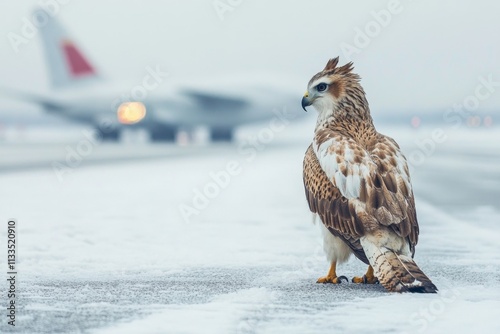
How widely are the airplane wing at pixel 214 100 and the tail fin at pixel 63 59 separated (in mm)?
10242

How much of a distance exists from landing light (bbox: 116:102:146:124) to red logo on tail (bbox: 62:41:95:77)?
8.83 m

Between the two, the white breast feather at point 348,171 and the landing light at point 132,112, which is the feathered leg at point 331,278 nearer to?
the white breast feather at point 348,171

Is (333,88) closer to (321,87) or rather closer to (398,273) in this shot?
(321,87)

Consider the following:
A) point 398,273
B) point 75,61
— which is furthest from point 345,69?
point 75,61

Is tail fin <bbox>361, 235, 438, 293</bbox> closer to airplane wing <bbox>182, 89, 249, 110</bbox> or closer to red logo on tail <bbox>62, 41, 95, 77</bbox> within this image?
airplane wing <bbox>182, 89, 249, 110</bbox>

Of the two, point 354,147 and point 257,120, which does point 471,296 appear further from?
point 257,120

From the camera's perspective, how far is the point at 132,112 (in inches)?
1916

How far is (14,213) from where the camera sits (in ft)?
39.8

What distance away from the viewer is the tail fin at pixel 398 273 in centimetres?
550

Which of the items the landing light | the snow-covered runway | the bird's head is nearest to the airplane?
the landing light

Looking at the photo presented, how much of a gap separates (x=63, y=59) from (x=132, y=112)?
1212cm

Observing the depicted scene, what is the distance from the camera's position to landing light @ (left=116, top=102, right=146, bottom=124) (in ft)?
159

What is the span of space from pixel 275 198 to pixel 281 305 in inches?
378

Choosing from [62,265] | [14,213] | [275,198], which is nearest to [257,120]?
[275,198]
